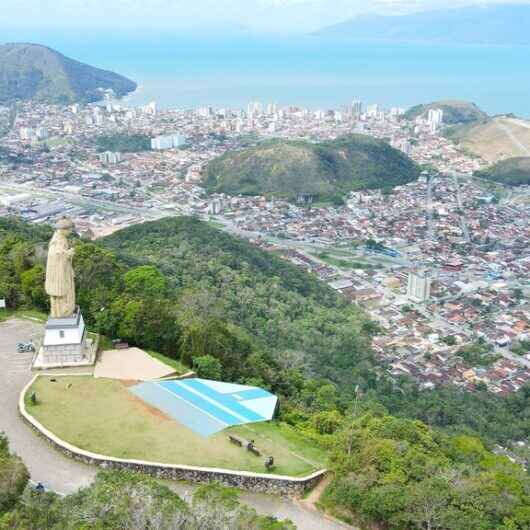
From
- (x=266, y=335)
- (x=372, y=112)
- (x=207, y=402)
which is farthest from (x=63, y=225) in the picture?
(x=372, y=112)

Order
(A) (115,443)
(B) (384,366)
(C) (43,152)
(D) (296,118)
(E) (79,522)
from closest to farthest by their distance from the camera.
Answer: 1. (E) (79,522)
2. (A) (115,443)
3. (B) (384,366)
4. (C) (43,152)
5. (D) (296,118)

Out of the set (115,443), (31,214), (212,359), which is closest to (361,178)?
(31,214)

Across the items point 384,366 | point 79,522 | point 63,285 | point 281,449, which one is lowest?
point 384,366

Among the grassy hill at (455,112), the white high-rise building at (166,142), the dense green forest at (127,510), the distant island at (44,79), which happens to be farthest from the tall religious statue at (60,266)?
the distant island at (44,79)

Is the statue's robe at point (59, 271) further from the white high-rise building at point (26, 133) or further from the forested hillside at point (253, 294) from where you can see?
the white high-rise building at point (26, 133)

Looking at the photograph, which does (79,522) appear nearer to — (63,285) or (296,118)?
(63,285)

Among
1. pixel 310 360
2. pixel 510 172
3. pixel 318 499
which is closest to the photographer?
pixel 318 499

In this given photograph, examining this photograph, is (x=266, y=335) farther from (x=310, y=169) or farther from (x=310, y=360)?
(x=310, y=169)
